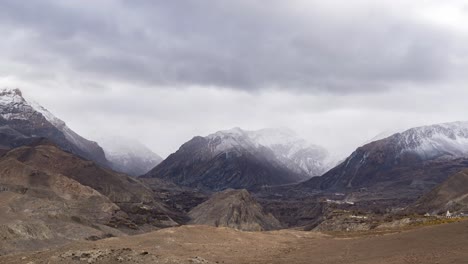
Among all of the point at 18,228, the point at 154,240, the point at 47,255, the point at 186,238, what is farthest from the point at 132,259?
the point at 18,228

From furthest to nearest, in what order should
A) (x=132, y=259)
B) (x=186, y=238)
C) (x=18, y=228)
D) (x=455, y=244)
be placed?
(x=18, y=228), (x=186, y=238), (x=455, y=244), (x=132, y=259)

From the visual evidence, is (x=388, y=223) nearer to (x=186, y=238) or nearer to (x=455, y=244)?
(x=186, y=238)

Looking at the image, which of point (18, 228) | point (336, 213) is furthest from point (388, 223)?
point (18, 228)

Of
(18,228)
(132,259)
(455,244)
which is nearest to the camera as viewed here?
(132,259)

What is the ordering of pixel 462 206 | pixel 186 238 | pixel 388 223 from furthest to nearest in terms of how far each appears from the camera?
pixel 462 206
pixel 388 223
pixel 186 238

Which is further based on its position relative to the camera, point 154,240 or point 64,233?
point 64,233

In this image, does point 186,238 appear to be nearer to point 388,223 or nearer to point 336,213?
point 388,223
